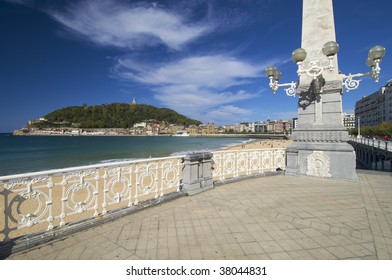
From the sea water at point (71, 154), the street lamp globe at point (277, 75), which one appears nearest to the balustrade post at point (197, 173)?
the street lamp globe at point (277, 75)

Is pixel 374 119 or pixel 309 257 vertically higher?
pixel 374 119

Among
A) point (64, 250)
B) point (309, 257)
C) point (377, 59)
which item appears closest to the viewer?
point (309, 257)

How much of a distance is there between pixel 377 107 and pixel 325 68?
98.5 meters

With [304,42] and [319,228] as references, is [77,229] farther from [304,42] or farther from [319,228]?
[304,42]

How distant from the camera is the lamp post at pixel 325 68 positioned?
5.92 m

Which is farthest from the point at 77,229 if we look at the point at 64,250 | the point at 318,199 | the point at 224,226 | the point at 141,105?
the point at 141,105

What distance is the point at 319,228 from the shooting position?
3477mm

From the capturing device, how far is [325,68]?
6.33 metres

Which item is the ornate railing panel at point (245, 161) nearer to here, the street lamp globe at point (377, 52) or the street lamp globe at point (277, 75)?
the street lamp globe at point (277, 75)

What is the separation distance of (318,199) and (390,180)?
4.03 m

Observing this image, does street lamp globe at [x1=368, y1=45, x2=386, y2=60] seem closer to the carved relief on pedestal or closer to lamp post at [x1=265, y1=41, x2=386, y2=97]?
lamp post at [x1=265, y1=41, x2=386, y2=97]

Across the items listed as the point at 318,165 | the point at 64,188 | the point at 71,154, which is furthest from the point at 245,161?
the point at 71,154

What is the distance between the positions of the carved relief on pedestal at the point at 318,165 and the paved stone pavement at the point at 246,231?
5.99 feet

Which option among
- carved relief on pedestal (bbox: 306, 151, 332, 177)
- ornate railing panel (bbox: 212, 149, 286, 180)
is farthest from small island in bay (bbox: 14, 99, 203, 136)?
carved relief on pedestal (bbox: 306, 151, 332, 177)
